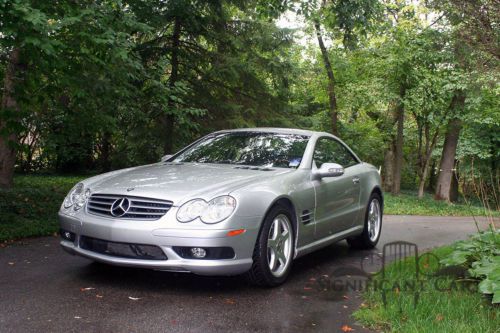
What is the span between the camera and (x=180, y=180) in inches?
207

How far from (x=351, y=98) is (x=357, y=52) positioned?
1787mm

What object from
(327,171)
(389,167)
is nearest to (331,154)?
(327,171)

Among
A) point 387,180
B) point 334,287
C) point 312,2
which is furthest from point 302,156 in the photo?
point 387,180

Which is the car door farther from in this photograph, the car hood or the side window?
the car hood

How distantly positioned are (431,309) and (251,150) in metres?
2.76

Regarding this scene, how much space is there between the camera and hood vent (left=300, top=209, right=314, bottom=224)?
5762mm

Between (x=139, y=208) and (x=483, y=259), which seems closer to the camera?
(x=139, y=208)

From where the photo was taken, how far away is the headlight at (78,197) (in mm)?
5295

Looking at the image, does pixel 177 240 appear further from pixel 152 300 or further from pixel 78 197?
pixel 78 197

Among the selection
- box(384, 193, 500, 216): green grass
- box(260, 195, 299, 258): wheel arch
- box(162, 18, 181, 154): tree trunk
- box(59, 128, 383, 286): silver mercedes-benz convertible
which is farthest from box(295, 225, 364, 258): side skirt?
box(384, 193, 500, 216): green grass

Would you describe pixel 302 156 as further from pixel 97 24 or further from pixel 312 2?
pixel 312 2

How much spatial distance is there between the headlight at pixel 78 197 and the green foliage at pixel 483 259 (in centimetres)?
340

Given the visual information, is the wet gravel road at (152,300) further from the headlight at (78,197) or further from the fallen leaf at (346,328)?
the headlight at (78,197)

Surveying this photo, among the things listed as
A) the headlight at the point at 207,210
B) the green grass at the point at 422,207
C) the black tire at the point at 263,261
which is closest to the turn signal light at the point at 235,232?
the headlight at the point at 207,210
